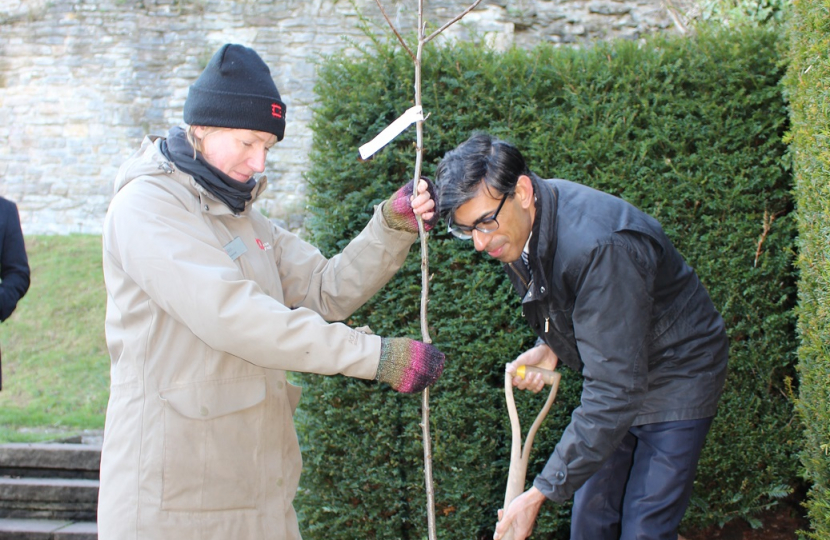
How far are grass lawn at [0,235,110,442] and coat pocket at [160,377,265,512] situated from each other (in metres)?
3.91

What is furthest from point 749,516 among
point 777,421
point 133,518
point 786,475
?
point 133,518

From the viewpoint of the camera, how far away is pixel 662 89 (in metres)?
3.64

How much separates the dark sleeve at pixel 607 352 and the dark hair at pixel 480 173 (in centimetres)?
39

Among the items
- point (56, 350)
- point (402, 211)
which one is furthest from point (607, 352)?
point (56, 350)

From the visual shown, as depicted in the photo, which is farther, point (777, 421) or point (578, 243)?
point (777, 421)

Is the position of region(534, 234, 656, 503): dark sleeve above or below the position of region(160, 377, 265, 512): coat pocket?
above

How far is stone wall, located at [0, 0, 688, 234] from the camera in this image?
1090 cm

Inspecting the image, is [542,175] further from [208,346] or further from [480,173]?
[208,346]

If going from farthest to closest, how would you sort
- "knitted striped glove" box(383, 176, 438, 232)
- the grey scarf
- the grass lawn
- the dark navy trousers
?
the grass lawn < "knitted striped glove" box(383, 176, 438, 232) < the dark navy trousers < the grey scarf

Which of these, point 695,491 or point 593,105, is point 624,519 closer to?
point 695,491

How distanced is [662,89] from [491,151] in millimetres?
1684

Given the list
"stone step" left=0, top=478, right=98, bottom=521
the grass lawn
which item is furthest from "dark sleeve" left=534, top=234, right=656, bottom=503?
the grass lawn

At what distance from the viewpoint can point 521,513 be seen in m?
2.37

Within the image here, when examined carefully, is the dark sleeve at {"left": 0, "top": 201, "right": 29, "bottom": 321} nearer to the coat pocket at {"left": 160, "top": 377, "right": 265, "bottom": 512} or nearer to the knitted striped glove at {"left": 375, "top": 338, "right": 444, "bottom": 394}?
the coat pocket at {"left": 160, "top": 377, "right": 265, "bottom": 512}
